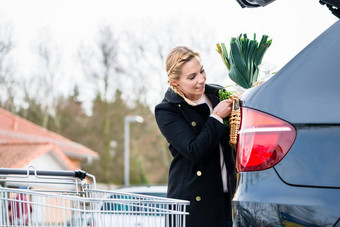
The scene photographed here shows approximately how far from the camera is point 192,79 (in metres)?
2.97

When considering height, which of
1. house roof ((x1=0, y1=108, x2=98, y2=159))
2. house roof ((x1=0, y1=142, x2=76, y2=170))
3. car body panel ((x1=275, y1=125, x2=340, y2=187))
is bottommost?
car body panel ((x1=275, y1=125, x2=340, y2=187))

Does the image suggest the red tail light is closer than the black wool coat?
Yes

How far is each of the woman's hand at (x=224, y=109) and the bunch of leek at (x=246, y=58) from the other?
0.45ft

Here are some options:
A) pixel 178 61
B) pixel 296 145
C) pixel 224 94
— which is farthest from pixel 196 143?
pixel 296 145

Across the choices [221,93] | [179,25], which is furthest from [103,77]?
[221,93]

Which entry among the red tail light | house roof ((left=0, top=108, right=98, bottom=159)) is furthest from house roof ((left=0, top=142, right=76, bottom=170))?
the red tail light

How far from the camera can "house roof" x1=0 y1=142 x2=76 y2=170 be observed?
2469cm

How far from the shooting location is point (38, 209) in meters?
2.34

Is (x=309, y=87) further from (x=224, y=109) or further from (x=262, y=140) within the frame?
(x=224, y=109)

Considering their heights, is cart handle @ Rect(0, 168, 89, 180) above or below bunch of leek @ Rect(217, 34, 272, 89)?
below

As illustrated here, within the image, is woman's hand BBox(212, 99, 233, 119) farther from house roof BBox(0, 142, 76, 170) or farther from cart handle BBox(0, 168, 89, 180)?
house roof BBox(0, 142, 76, 170)

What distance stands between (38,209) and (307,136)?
3.85ft

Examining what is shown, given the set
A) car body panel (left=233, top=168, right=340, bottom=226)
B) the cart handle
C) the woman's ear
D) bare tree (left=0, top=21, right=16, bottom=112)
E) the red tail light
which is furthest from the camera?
bare tree (left=0, top=21, right=16, bottom=112)

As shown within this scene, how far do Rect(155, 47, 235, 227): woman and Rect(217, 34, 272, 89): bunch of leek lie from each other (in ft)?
0.50
